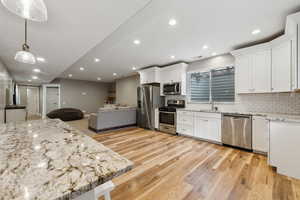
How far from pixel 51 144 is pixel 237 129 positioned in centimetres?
351

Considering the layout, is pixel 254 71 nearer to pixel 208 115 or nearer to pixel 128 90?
pixel 208 115

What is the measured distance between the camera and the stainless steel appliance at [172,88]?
439cm

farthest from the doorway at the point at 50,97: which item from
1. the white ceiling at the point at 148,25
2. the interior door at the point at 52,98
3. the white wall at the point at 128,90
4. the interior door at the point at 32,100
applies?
the white ceiling at the point at 148,25

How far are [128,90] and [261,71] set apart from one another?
6127mm

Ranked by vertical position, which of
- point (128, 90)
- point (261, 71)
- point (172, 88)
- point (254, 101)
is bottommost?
point (254, 101)

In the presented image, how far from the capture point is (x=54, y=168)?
601 mm

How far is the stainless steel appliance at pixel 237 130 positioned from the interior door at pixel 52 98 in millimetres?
9427

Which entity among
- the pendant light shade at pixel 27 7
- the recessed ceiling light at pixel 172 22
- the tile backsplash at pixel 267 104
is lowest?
the tile backsplash at pixel 267 104

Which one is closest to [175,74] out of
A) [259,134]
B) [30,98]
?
[259,134]

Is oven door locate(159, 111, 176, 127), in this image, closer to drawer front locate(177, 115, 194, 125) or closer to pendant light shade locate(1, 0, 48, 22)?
drawer front locate(177, 115, 194, 125)

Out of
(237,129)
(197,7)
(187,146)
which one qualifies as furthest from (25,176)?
(237,129)

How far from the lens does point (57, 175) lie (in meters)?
0.54

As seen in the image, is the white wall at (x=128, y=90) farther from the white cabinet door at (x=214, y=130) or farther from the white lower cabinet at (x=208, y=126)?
the white cabinet door at (x=214, y=130)

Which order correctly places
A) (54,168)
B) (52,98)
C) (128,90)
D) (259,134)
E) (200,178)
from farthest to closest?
(52,98)
(128,90)
(259,134)
(200,178)
(54,168)
